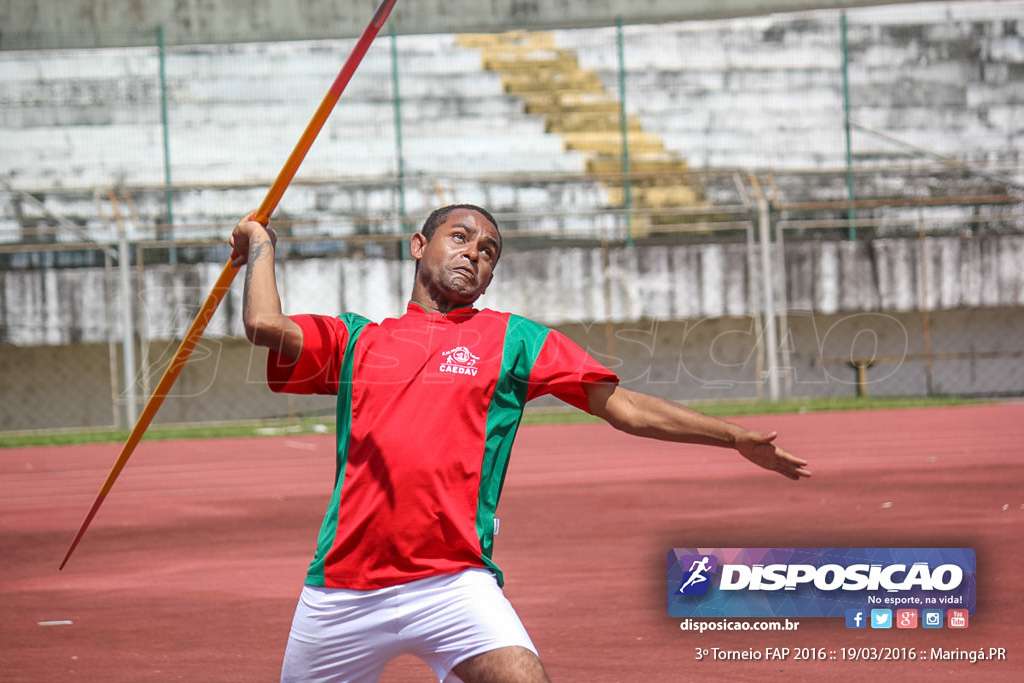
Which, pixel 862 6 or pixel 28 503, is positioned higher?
pixel 862 6

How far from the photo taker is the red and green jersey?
309cm

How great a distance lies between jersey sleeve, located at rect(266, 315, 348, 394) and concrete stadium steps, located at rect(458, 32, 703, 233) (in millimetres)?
19017

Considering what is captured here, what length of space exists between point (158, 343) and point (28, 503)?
8.33 m

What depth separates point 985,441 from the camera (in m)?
14.2

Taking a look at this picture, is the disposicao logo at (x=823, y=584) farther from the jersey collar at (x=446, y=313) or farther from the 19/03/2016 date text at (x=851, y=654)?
the jersey collar at (x=446, y=313)

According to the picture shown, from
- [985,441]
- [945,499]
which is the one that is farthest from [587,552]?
[985,441]

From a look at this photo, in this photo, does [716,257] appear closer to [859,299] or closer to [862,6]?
[859,299]

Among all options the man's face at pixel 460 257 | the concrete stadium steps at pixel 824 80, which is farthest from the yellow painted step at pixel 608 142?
the man's face at pixel 460 257

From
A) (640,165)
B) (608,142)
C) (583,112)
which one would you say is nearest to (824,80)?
(640,165)

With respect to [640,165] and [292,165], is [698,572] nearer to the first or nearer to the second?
[292,165]

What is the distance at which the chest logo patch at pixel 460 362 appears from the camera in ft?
10.6

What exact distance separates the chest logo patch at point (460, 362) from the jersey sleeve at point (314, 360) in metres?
0.29

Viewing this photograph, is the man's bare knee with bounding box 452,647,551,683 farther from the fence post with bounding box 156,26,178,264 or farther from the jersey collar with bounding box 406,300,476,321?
the fence post with bounding box 156,26,178,264

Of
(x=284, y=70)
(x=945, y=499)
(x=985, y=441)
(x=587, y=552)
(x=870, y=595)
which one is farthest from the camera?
(x=284, y=70)
